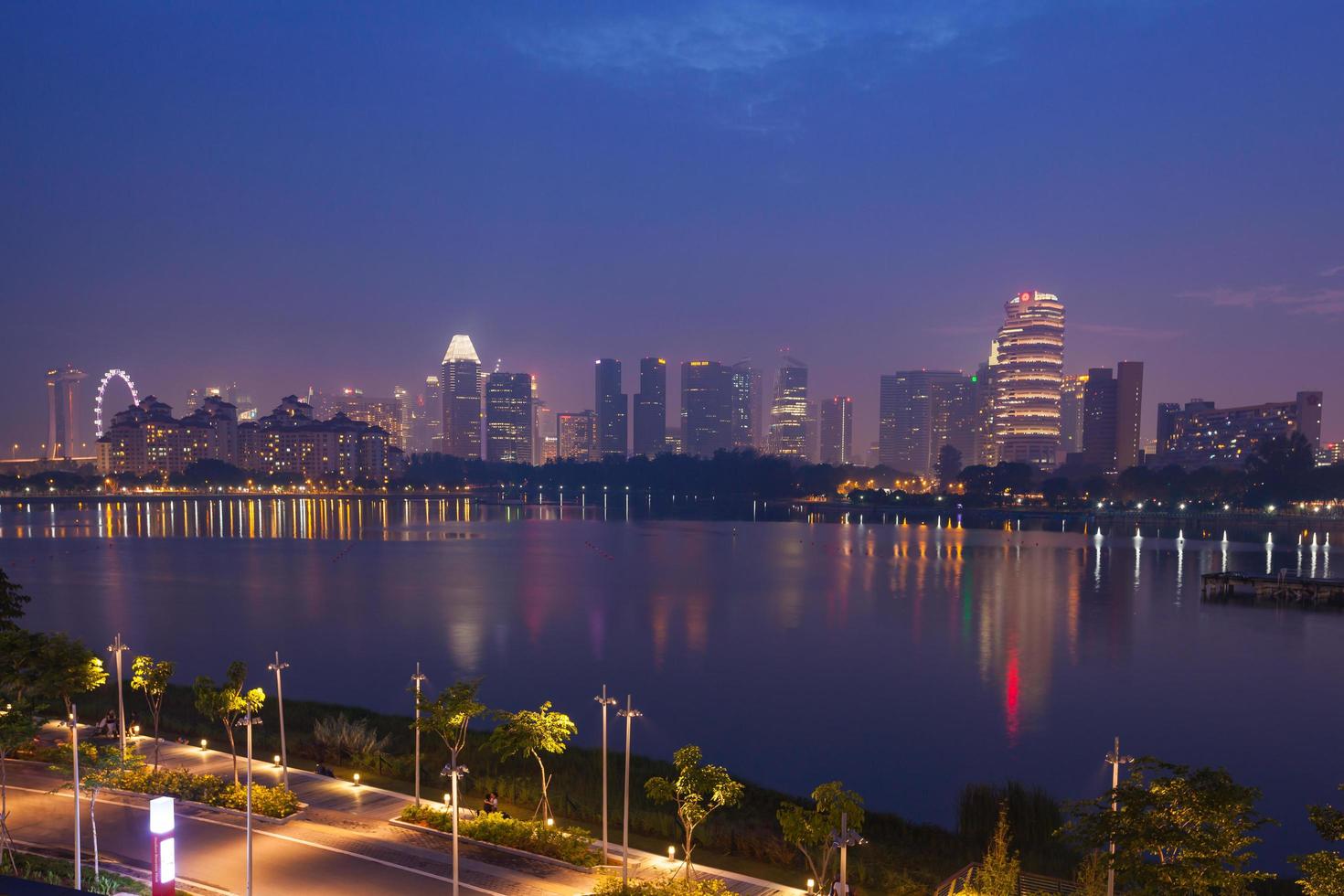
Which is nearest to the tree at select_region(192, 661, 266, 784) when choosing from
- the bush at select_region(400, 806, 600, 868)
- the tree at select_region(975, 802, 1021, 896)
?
the bush at select_region(400, 806, 600, 868)

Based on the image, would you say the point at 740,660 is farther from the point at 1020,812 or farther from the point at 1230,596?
the point at 1230,596

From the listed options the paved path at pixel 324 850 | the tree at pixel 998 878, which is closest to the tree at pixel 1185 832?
the tree at pixel 998 878

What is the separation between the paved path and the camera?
1232cm

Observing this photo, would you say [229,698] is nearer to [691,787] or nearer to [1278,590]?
[691,787]

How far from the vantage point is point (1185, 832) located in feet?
30.4

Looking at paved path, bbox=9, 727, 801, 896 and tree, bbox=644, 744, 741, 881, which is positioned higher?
tree, bbox=644, 744, 741, 881

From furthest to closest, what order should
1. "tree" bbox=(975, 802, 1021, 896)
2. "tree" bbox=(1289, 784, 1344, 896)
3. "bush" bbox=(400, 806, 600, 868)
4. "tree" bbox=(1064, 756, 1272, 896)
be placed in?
Result: "bush" bbox=(400, 806, 600, 868), "tree" bbox=(975, 802, 1021, 896), "tree" bbox=(1064, 756, 1272, 896), "tree" bbox=(1289, 784, 1344, 896)

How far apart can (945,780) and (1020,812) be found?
5.37m

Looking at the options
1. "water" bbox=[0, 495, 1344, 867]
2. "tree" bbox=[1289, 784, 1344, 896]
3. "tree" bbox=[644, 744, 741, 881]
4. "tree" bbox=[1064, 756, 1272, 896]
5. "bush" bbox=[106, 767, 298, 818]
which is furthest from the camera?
"water" bbox=[0, 495, 1344, 867]

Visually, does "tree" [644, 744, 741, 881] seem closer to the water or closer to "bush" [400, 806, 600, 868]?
"bush" [400, 806, 600, 868]

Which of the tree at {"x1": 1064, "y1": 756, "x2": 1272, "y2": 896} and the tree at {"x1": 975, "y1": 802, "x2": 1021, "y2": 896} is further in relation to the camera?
the tree at {"x1": 975, "y1": 802, "x2": 1021, "y2": 896}

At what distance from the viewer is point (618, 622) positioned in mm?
43562

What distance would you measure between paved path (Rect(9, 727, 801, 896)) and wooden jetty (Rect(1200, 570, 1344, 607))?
50.3 metres

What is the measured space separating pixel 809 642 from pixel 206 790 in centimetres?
2794
